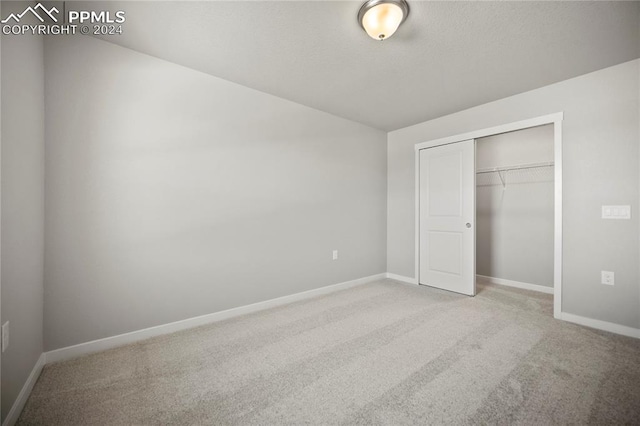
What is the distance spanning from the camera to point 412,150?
394cm

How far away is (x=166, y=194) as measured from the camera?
2.25 meters

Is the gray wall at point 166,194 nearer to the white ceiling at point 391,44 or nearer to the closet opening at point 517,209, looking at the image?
the white ceiling at point 391,44

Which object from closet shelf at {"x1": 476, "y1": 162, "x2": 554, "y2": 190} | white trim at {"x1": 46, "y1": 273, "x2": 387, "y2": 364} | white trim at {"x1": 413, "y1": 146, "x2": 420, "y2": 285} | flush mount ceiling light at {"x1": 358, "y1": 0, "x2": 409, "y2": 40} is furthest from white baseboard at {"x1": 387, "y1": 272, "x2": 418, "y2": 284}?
flush mount ceiling light at {"x1": 358, "y1": 0, "x2": 409, "y2": 40}

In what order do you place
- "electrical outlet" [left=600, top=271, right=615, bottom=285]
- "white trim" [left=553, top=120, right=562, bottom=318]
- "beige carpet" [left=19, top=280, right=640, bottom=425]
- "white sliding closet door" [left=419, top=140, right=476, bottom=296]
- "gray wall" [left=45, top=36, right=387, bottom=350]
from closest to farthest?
"beige carpet" [left=19, top=280, right=640, bottom=425] → "gray wall" [left=45, top=36, right=387, bottom=350] → "electrical outlet" [left=600, top=271, right=615, bottom=285] → "white trim" [left=553, top=120, right=562, bottom=318] → "white sliding closet door" [left=419, top=140, right=476, bottom=296]

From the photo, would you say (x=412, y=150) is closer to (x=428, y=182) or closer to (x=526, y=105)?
(x=428, y=182)

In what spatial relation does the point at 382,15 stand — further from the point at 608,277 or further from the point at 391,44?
the point at 608,277

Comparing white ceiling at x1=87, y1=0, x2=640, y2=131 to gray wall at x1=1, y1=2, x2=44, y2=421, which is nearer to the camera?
gray wall at x1=1, y1=2, x2=44, y2=421

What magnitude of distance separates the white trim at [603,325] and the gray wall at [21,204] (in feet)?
13.4

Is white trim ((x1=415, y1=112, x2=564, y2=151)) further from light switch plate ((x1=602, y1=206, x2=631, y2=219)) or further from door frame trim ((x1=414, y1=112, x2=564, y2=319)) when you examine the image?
light switch plate ((x1=602, y1=206, x2=631, y2=219))

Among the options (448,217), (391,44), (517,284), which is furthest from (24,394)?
(517,284)

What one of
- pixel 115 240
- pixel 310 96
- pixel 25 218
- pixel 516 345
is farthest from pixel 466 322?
pixel 25 218

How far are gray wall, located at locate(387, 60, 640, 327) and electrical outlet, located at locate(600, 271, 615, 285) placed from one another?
0.10ft

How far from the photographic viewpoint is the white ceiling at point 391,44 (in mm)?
1711

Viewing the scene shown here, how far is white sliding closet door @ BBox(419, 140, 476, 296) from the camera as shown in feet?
10.8
